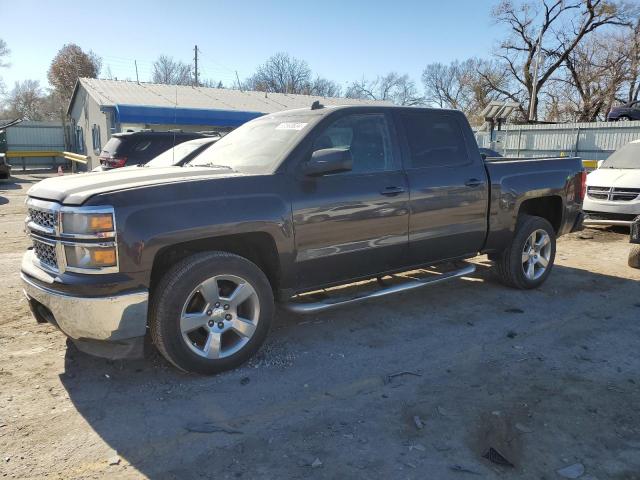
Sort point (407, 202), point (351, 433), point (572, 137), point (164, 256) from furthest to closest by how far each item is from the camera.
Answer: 1. point (572, 137)
2. point (407, 202)
3. point (164, 256)
4. point (351, 433)

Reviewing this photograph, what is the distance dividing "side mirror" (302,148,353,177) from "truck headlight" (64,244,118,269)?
4.94 ft

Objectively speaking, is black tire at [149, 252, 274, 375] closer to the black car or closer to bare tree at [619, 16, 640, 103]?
the black car

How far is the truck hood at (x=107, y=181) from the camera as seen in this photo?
3.30m

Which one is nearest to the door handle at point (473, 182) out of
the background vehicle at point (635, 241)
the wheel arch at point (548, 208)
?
the wheel arch at point (548, 208)

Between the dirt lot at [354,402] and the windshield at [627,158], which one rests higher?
the windshield at [627,158]

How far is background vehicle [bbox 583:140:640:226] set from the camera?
8.81 metres

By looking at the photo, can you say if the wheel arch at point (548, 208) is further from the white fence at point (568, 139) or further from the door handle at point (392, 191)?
the white fence at point (568, 139)

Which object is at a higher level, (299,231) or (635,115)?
(635,115)

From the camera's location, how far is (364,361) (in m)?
3.97

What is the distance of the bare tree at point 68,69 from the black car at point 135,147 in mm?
44786

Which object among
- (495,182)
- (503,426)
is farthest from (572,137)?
(503,426)

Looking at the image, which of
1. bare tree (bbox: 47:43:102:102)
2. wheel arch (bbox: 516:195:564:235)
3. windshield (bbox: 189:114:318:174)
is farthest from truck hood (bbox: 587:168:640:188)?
bare tree (bbox: 47:43:102:102)

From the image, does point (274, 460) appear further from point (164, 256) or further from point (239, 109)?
point (239, 109)

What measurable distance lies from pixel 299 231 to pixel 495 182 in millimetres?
2394
